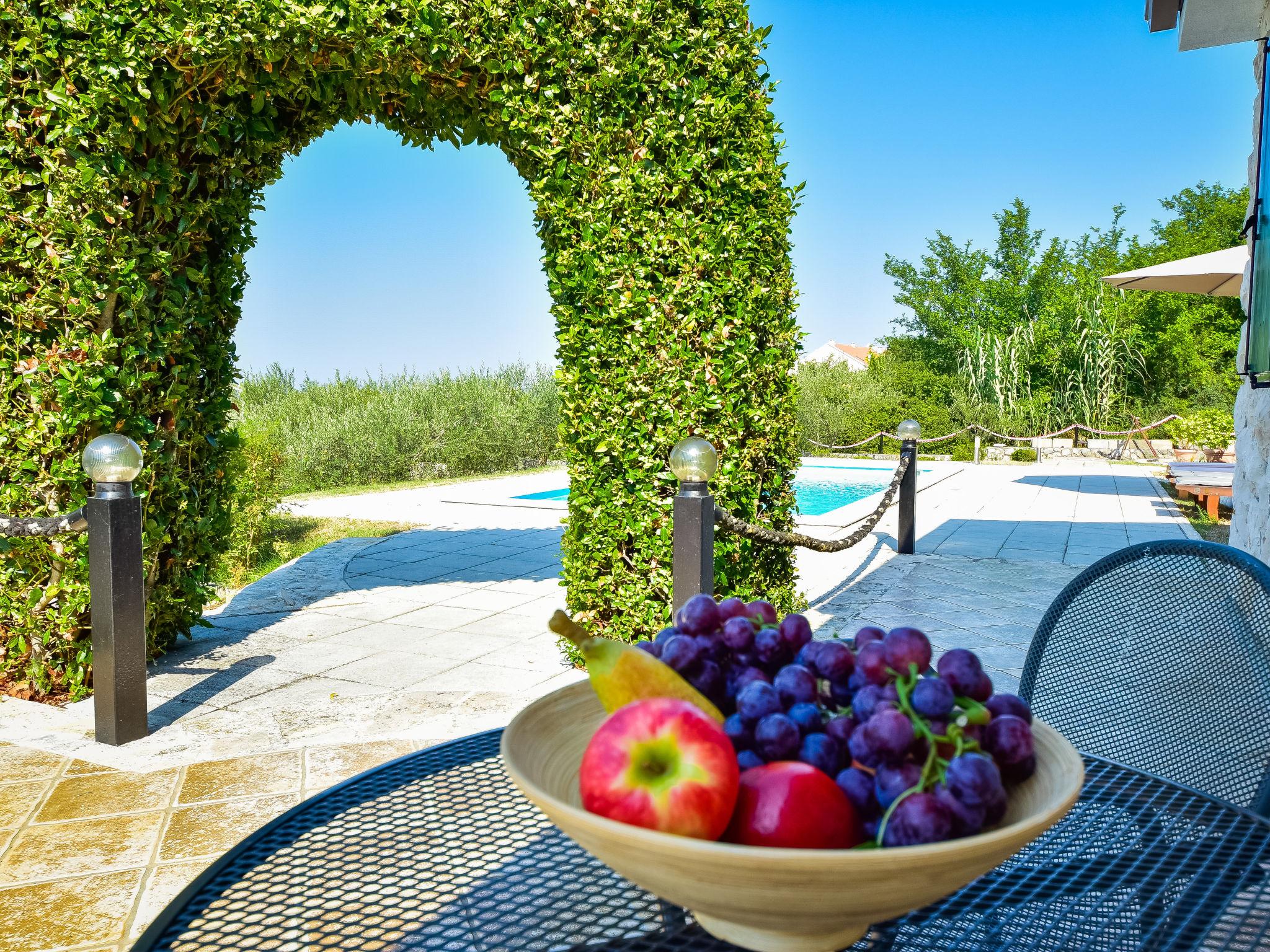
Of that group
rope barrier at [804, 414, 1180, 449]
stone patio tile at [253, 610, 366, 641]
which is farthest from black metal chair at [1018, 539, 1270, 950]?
rope barrier at [804, 414, 1180, 449]

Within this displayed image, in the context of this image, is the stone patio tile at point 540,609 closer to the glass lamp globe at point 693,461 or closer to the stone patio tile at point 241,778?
the glass lamp globe at point 693,461

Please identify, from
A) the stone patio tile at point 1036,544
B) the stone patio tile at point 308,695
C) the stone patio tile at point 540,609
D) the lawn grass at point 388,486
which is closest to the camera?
the stone patio tile at point 308,695

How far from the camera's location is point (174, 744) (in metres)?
3.19

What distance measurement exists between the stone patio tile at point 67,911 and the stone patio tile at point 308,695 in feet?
4.33

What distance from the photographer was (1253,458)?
3379mm

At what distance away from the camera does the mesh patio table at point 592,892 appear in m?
0.90

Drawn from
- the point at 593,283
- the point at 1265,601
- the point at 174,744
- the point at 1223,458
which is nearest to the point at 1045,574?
the point at 593,283

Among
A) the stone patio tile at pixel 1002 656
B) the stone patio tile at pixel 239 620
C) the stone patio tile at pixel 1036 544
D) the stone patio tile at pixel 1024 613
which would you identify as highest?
the stone patio tile at pixel 1036 544

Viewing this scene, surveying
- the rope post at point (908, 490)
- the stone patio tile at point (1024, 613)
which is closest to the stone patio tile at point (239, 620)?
the stone patio tile at point (1024, 613)

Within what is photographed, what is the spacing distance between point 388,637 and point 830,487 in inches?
412

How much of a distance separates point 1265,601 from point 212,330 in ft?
14.3

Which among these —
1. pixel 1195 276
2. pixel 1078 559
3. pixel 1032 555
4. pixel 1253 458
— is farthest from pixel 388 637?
pixel 1195 276

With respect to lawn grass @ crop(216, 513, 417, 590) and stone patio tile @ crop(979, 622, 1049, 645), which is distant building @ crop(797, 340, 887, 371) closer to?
lawn grass @ crop(216, 513, 417, 590)

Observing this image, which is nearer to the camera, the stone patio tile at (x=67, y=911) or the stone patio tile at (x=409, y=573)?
the stone patio tile at (x=67, y=911)
